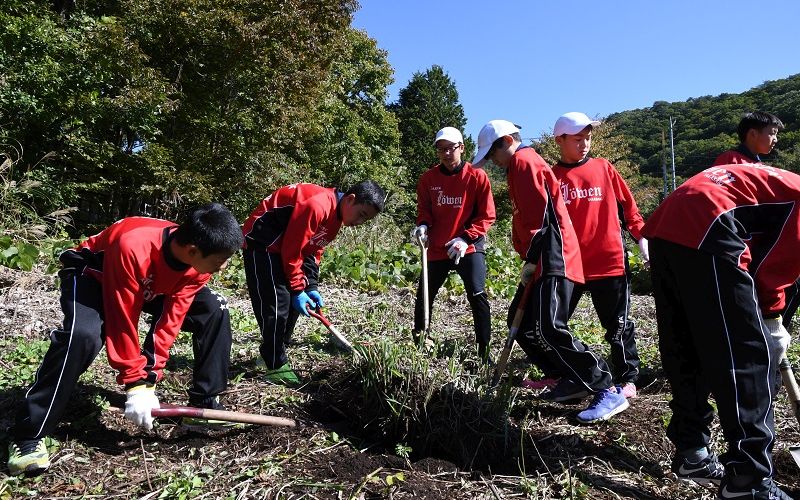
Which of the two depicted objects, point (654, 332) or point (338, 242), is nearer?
point (654, 332)

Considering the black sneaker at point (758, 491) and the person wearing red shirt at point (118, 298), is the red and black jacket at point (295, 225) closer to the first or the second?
the person wearing red shirt at point (118, 298)

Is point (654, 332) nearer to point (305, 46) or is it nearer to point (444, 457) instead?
point (444, 457)

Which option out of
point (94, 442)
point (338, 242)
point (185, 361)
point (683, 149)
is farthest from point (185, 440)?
point (683, 149)

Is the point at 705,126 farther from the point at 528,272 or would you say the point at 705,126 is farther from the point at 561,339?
the point at 561,339

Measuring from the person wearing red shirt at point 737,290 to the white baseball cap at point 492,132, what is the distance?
1167 millimetres

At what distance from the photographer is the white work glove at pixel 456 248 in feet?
13.7

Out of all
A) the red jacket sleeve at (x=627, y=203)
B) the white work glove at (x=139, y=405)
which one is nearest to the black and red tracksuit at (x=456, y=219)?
the red jacket sleeve at (x=627, y=203)

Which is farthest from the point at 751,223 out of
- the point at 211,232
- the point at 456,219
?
the point at 456,219

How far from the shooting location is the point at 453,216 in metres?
4.52

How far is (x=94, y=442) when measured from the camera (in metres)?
2.92

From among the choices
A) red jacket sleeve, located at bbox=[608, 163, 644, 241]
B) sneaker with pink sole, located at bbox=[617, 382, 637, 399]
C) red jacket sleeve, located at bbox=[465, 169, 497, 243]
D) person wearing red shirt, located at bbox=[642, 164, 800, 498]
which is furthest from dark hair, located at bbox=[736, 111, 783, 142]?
person wearing red shirt, located at bbox=[642, 164, 800, 498]

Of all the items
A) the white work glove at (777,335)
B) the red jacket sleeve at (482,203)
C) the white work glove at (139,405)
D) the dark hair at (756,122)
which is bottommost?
the white work glove at (139,405)

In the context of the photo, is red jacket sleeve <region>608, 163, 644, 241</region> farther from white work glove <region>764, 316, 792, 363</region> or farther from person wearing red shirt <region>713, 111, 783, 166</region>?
white work glove <region>764, 316, 792, 363</region>

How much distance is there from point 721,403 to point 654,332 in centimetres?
325
